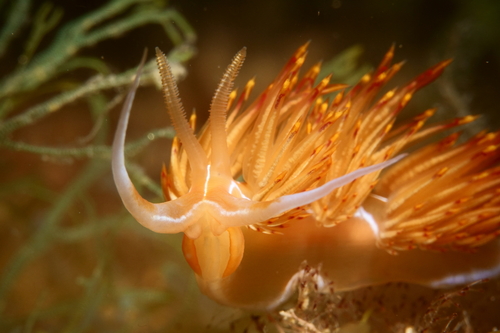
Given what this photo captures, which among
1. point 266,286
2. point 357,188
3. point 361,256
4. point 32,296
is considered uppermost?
point 357,188

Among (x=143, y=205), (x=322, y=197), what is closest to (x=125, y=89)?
(x=143, y=205)

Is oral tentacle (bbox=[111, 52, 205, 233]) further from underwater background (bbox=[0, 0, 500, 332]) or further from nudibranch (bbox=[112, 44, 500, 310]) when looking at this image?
underwater background (bbox=[0, 0, 500, 332])

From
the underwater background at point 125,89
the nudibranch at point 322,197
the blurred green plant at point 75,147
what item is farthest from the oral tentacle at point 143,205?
the underwater background at point 125,89

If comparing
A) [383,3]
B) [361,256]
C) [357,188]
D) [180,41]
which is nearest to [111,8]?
[180,41]

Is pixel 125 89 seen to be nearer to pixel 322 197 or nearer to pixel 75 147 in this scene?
pixel 75 147

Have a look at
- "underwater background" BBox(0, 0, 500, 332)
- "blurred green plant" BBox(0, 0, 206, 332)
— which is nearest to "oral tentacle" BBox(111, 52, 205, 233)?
"blurred green plant" BBox(0, 0, 206, 332)

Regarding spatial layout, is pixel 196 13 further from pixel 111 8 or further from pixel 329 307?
pixel 329 307
